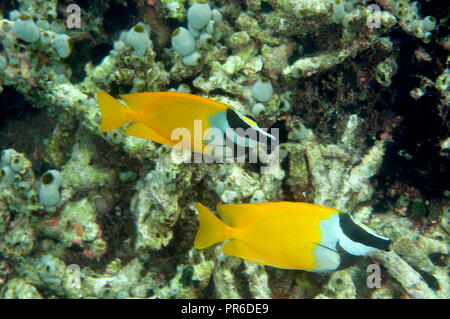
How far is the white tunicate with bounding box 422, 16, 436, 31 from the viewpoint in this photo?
2996 millimetres

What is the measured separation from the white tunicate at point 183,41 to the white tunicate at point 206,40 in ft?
0.43

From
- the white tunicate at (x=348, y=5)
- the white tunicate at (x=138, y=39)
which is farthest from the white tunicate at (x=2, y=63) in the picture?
the white tunicate at (x=348, y=5)

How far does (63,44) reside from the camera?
134 inches

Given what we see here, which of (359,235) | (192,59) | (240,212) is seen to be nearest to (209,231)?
(240,212)

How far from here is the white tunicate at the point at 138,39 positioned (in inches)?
114

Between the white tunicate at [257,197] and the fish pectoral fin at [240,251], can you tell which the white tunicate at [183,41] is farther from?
the fish pectoral fin at [240,251]

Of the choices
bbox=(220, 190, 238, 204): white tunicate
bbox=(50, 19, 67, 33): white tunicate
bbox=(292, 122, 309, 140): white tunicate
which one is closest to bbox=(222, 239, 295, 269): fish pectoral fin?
bbox=(220, 190, 238, 204): white tunicate

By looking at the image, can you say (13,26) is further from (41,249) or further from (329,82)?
(329,82)

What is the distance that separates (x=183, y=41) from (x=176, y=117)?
1457mm

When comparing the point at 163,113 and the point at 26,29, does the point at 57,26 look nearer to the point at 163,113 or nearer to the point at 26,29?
the point at 26,29

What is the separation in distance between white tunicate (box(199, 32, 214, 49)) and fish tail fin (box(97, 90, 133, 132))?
1.59m

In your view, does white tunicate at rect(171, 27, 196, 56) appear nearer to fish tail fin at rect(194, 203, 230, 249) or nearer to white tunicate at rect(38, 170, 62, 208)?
fish tail fin at rect(194, 203, 230, 249)

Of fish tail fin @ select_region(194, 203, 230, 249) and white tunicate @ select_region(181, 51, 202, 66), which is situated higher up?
white tunicate @ select_region(181, 51, 202, 66)
